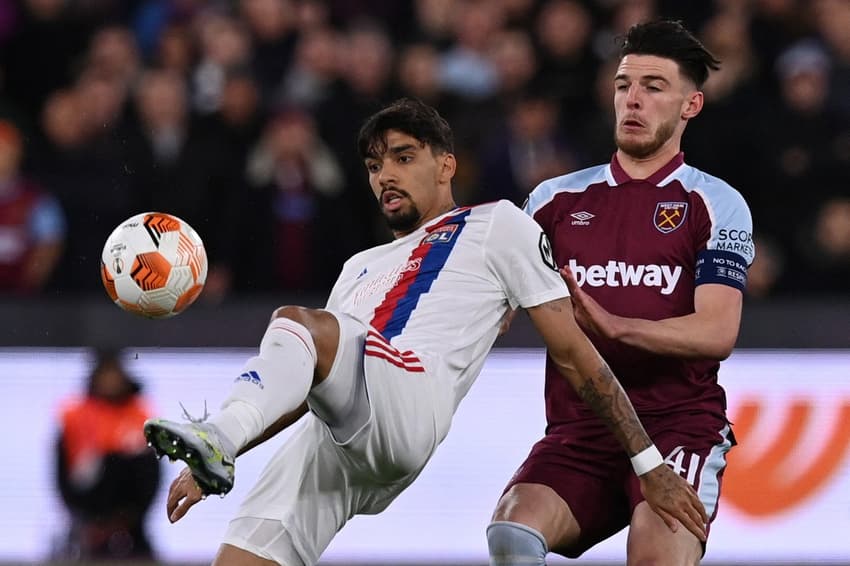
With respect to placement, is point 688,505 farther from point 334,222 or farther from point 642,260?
point 334,222

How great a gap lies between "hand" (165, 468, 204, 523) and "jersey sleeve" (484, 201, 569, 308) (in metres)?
1.21

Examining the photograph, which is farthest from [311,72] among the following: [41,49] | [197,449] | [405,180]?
[197,449]

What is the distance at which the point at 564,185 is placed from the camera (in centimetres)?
524

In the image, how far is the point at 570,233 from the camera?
5105mm

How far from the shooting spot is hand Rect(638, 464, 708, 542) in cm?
454

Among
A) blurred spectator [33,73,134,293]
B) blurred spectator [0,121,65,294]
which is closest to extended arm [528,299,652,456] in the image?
blurred spectator [33,73,134,293]

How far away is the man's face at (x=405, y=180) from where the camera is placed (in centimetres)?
520

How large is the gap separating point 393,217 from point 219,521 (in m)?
3.27

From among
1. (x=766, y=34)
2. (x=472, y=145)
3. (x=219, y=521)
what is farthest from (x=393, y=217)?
(x=766, y=34)

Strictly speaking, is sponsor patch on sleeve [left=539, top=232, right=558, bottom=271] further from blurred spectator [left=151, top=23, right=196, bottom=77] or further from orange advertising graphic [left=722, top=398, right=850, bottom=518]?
blurred spectator [left=151, top=23, right=196, bottom=77]

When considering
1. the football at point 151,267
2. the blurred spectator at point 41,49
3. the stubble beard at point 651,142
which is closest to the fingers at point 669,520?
the stubble beard at point 651,142

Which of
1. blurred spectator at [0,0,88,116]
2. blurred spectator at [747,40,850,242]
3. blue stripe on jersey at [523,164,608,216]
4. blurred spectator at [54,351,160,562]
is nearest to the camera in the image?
blue stripe on jersey at [523,164,608,216]

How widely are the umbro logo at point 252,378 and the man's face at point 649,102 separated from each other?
1.59m

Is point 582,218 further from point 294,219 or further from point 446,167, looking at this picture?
point 294,219
